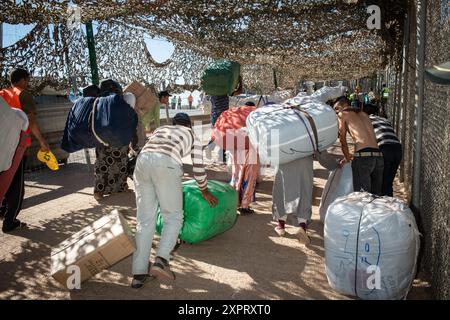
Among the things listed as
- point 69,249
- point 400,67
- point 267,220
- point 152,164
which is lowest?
point 267,220

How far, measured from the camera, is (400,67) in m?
7.36

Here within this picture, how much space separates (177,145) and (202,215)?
3.31ft

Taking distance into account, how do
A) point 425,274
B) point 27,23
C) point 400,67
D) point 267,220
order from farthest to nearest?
point 400,67 → point 27,23 → point 267,220 → point 425,274

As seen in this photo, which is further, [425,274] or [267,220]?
[267,220]

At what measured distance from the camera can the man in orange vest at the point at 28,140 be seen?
4891mm

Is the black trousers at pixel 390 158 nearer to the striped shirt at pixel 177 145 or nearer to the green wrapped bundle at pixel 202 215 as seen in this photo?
the green wrapped bundle at pixel 202 215

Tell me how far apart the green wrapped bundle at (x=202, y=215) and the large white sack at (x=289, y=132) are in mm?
758

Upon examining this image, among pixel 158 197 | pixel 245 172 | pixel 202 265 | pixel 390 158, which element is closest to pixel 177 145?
pixel 158 197

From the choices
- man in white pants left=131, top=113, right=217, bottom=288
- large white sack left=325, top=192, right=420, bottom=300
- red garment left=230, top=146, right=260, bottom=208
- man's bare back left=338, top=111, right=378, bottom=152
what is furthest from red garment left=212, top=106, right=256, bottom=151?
large white sack left=325, top=192, right=420, bottom=300

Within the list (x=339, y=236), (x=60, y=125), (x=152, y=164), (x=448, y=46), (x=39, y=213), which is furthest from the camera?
(x=60, y=125)

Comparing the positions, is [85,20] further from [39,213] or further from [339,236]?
[339,236]
